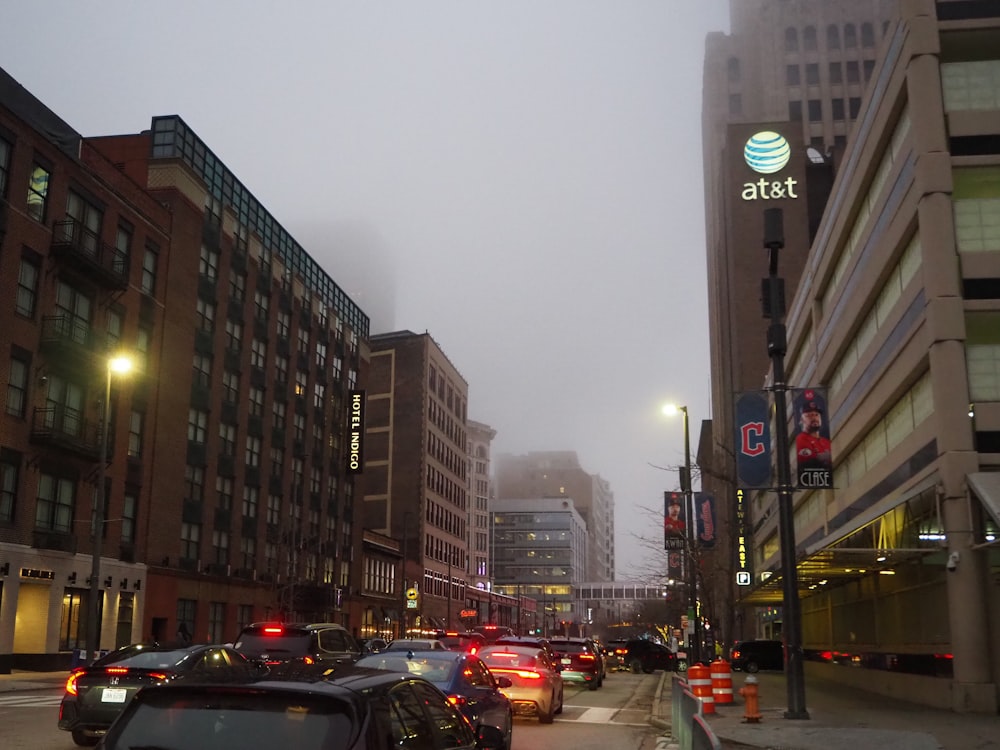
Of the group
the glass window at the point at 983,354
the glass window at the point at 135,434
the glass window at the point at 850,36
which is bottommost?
the glass window at the point at 983,354

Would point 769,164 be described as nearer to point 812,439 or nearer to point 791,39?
point 791,39

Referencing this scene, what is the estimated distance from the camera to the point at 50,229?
39.7 m

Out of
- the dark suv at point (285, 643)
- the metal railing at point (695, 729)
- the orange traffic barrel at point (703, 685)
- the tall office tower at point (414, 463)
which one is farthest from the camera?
the tall office tower at point (414, 463)

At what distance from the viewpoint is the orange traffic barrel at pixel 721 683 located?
2272cm

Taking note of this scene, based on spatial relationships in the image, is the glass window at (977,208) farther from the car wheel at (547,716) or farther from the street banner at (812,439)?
the car wheel at (547,716)

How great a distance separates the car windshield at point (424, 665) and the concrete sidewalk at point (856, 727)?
5595 mm

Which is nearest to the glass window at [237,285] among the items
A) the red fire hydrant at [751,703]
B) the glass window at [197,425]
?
the glass window at [197,425]

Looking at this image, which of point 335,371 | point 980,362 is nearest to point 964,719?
point 980,362

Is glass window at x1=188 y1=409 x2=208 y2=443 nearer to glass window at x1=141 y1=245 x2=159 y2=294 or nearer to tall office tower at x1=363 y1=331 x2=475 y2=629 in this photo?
glass window at x1=141 y1=245 x2=159 y2=294

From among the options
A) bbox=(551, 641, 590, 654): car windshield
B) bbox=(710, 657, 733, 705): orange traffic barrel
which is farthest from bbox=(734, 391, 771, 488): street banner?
bbox=(551, 641, 590, 654): car windshield

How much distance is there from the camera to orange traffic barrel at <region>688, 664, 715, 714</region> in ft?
67.4

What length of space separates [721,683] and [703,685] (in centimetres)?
174

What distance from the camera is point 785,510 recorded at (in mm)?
19578

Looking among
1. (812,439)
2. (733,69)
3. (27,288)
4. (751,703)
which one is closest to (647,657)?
(27,288)
